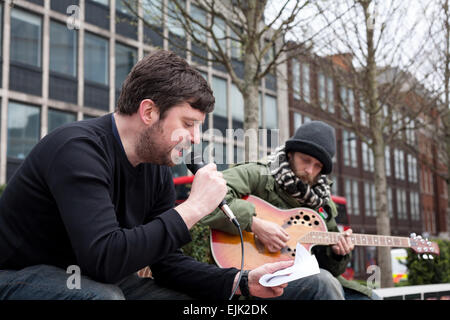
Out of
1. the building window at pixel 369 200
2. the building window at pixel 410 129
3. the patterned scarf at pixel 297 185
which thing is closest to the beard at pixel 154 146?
the patterned scarf at pixel 297 185

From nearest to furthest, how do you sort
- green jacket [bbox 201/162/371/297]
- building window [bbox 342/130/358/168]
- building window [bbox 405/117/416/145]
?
green jacket [bbox 201/162/371/297], building window [bbox 405/117/416/145], building window [bbox 342/130/358/168]

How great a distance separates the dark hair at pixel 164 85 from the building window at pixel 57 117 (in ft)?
63.9

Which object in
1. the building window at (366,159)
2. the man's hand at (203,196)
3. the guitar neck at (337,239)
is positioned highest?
the building window at (366,159)

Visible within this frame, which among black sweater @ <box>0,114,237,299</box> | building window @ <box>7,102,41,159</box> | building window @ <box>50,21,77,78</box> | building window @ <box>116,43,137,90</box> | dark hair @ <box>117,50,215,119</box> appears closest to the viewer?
black sweater @ <box>0,114,237,299</box>

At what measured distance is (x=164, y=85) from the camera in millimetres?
2416

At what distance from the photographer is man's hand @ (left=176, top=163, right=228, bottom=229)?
2.21 m

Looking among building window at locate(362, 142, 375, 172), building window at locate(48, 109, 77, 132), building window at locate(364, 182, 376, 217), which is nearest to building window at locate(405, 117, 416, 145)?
building window at locate(48, 109, 77, 132)

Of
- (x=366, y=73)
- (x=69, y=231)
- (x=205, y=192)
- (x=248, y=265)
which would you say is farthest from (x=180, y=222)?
(x=366, y=73)

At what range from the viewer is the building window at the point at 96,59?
74.9 feet

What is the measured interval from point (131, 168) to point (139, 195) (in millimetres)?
166

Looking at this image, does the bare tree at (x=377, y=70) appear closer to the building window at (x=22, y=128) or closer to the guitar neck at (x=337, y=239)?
the guitar neck at (x=337, y=239)

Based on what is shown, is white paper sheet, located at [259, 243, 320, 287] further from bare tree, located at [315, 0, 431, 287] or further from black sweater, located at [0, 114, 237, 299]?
bare tree, located at [315, 0, 431, 287]

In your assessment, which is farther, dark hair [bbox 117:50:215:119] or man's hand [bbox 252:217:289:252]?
man's hand [bbox 252:217:289:252]

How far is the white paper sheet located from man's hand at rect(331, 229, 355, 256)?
5.58ft
